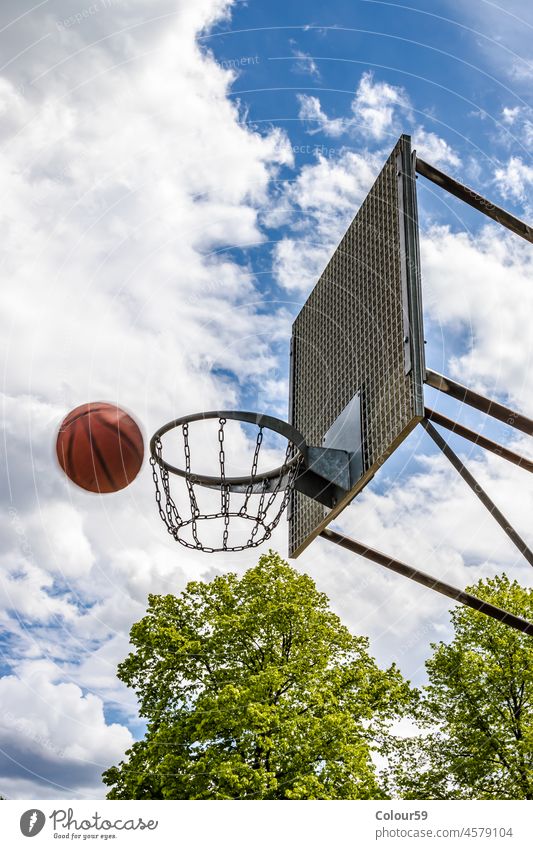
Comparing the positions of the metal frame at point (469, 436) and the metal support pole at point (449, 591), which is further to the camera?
the metal support pole at point (449, 591)

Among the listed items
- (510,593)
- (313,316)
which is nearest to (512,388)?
(313,316)

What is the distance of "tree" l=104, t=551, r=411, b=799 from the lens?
37.2 ft

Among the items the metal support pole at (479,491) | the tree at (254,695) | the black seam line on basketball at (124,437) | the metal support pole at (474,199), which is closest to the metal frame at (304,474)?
the black seam line on basketball at (124,437)

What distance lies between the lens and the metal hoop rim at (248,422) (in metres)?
5.77

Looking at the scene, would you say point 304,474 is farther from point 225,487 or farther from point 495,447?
point 495,447

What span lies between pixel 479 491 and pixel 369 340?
1574 millimetres

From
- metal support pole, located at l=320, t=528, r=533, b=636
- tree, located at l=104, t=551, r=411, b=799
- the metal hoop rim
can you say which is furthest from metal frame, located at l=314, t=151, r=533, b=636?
tree, located at l=104, t=551, r=411, b=799

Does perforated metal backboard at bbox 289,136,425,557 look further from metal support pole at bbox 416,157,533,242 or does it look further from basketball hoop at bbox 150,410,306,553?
basketball hoop at bbox 150,410,306,553

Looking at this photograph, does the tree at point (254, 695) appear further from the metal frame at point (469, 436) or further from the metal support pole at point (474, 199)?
the metal support pole at point (474, 199)

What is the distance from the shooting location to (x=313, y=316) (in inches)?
325

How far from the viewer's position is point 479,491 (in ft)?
20.1

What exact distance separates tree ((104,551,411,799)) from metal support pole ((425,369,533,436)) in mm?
6952

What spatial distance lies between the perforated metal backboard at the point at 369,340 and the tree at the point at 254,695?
542cm

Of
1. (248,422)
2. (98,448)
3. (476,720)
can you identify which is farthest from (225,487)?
(476,720)
